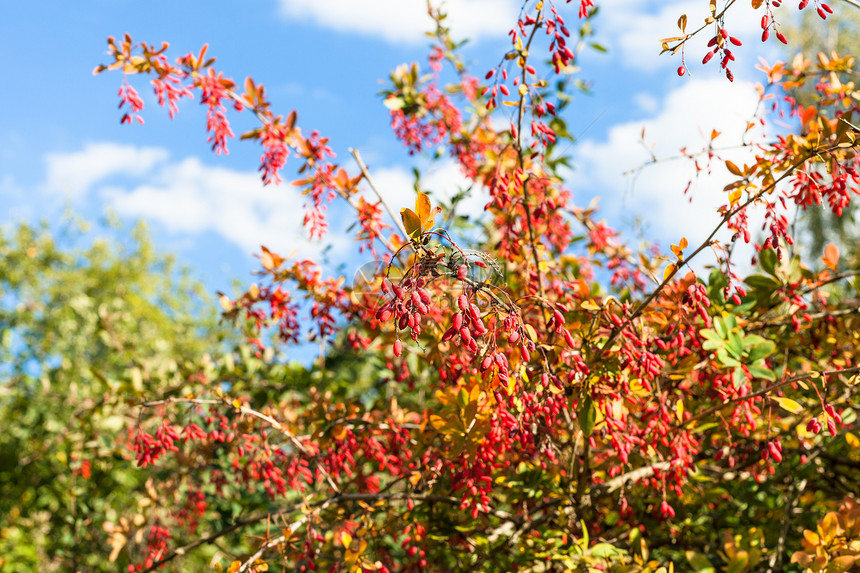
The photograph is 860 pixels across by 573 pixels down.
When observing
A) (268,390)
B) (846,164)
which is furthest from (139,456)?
(846,164)

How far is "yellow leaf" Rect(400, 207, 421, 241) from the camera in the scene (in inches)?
51.9

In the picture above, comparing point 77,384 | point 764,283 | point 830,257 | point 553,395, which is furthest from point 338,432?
point 77,384

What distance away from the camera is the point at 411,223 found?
133 centimetres

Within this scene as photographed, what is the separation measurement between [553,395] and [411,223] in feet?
2.24

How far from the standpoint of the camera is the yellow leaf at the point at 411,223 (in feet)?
4.32

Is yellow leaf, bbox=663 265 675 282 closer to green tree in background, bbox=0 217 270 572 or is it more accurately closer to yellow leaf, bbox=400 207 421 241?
yellow leaf, bbox=400 207 421 241

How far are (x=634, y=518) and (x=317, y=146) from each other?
68.2 inches

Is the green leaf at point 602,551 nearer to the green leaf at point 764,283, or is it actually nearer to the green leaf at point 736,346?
the green leaf at point 736,346

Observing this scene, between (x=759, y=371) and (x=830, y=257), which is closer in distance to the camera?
(x=759, y=371)

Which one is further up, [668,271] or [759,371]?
[668,271]

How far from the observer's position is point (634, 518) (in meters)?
2.39

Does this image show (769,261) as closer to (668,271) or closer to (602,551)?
(668,271)

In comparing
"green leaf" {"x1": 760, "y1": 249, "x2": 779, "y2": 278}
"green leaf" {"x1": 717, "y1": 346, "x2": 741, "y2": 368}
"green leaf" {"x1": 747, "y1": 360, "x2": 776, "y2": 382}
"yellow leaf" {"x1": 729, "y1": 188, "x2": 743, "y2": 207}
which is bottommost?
"green leaf" {"x1": 747, "y1": 360, "x2": 776, "y2": 382}

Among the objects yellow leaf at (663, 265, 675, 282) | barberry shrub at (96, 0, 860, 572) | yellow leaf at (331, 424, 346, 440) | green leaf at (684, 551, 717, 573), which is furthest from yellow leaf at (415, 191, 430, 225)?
green leaf at (684, 551, 717, 573)
